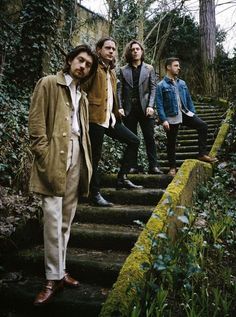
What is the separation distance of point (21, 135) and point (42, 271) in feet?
7.53

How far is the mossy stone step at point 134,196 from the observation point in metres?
4.56

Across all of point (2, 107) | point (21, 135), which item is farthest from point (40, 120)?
point (2, 107)

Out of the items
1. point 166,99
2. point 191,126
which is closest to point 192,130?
point 191,126

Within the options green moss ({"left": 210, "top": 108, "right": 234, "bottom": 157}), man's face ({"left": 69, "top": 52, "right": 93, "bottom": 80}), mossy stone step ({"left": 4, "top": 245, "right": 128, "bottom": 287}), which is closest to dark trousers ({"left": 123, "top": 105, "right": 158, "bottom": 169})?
green moss ({"left": 210, "top": 108, "right": 234, "bottom": 157})

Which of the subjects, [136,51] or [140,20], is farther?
[140,20]

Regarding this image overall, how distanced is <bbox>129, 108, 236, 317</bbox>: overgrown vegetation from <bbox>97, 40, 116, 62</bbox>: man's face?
2135mm

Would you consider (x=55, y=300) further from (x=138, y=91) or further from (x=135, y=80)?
(x=135, y=80)

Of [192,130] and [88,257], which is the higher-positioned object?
[192,130]

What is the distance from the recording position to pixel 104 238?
12.6 feet

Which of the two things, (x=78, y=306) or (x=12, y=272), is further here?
(x=12, y=272)

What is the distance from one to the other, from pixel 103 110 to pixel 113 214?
1261 millimetres

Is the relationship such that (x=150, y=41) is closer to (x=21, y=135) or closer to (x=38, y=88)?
(x=21, y=135)

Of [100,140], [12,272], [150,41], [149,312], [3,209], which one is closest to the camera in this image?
[149,312]

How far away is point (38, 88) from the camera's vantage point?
118 inches
